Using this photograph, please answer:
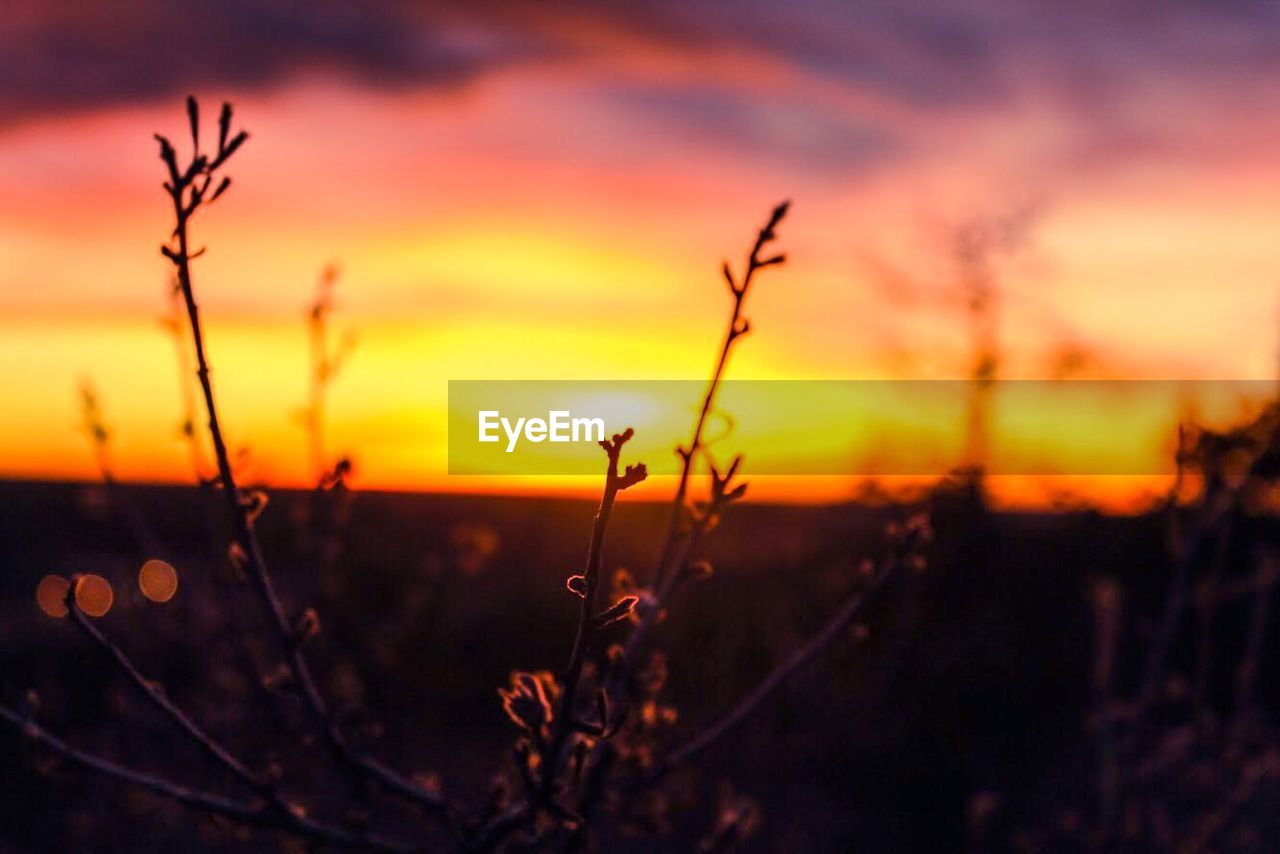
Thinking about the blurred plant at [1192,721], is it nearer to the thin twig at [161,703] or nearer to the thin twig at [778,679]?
the thin twig at [778,679]

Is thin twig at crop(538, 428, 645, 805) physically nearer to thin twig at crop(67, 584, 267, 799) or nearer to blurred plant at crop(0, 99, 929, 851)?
blurred plant at crop(0, 99, 929, 851)

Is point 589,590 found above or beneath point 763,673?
above

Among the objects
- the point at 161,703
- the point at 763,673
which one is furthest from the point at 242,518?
the point at 763,673

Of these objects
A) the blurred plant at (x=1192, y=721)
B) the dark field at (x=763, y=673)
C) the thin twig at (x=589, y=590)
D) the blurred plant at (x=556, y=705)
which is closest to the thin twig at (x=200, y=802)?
the blurred plant at (x=556, y=705)

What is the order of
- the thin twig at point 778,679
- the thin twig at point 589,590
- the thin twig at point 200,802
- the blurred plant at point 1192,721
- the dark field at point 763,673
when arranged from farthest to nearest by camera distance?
the dark field at point 763,673 → the blurred plant at point 1192,721 → the thin twig at point 778,679 → the thin twig at point 200,802 → the thin twig at point 589,590

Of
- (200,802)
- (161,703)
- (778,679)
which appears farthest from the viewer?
(778,679)

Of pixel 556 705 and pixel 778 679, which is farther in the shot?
pixel 778 679

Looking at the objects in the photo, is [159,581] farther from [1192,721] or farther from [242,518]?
[1192,721]
